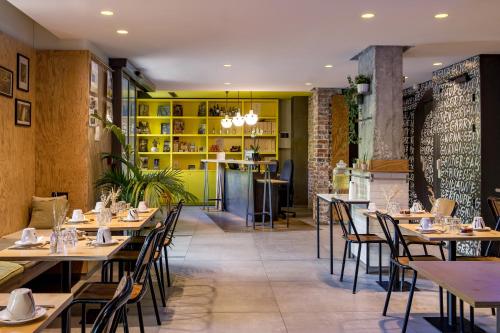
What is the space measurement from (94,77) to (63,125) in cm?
76

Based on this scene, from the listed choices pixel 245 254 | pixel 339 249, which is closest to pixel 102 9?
pixel 245 254

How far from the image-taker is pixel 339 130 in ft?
34.8

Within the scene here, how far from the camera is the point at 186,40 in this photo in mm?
6172

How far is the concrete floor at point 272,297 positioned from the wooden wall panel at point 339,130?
363cm

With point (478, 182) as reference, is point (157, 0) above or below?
above

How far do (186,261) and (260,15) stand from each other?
10.5 ft

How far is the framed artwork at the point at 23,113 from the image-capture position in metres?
5.67

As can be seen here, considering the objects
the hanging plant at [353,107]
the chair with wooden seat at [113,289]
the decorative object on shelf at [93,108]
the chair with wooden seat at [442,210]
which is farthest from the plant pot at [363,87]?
the chair with wooden seat at [113,289]

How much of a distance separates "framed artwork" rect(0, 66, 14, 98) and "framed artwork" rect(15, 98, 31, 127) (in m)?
0.21

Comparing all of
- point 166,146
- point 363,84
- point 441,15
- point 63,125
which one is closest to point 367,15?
point 441,15

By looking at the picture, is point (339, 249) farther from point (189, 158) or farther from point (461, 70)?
point (189, 158)

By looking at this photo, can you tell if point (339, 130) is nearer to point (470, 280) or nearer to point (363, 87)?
point (363, 87)

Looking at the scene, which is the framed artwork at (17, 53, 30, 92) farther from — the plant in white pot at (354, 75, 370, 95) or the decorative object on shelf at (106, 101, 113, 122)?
the plant in white pot at (354, 75, 370, 95)

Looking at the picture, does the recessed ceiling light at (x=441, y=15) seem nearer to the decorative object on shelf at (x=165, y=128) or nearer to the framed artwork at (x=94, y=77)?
the framed artwork at (x=94, y=77)
